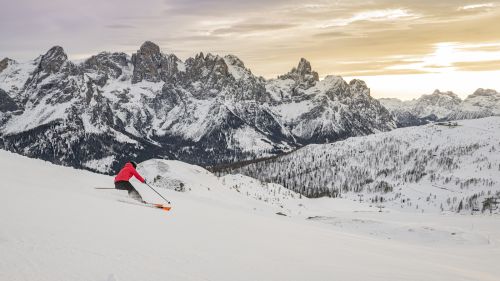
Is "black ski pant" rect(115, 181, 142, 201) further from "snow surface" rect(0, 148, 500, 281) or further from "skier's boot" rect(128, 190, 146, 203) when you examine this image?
"snow surface" rect(0, 148, 500, 281)

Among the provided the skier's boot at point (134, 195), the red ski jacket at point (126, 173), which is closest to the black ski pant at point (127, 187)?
the skier's boot at point (134, 195)

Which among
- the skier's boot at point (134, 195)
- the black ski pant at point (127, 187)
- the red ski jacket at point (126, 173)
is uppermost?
the red ski jacket at point (126, 173)

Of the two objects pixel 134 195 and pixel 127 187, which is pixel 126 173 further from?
pixel 134 195

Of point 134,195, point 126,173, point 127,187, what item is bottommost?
point 134,195

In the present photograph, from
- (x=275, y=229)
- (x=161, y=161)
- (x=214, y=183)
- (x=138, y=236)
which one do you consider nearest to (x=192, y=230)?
(x=138, y=236)

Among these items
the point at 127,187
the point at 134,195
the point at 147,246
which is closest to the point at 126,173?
the point at 127,187

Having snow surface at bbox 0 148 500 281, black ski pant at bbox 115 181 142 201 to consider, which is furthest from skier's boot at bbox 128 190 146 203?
snow surface at bbox 0 148 500 281

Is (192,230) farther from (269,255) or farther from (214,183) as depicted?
(214,183)

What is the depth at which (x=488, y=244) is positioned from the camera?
127 feet

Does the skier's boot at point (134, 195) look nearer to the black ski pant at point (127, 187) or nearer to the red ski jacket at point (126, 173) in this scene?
Answer: the black ski pant at point (127, 187)

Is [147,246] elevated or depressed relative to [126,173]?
depressed

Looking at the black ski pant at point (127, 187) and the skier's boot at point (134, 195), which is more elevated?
the black ski pant at point (127, 187)

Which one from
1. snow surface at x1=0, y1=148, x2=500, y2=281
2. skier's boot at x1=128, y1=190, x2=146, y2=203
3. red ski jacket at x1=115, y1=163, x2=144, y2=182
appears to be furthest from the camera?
red ski jacket at x1=115, y1=163, x2=144, y2=182

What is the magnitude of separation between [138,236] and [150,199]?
41.4ft
